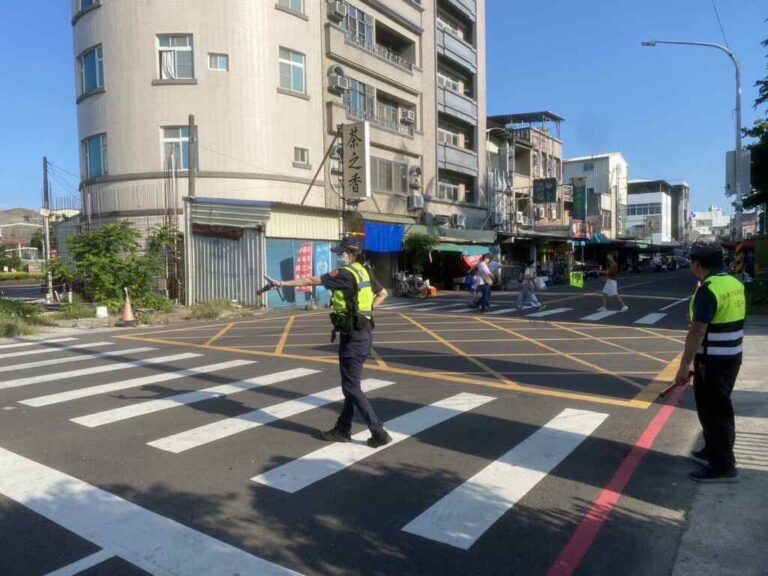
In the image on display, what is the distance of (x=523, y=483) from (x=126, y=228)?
58.8 ft

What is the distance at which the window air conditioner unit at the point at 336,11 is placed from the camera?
2577 cm

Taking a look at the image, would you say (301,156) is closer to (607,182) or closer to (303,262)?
(303,262)

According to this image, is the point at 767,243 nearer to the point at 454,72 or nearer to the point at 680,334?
the point at 680,334

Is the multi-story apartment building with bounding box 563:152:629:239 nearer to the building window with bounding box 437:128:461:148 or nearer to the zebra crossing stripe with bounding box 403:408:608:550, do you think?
the building window with bounding box 437:128:461:148

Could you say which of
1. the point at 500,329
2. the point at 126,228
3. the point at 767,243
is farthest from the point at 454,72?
the point at 500,329

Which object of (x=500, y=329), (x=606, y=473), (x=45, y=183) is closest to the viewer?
(x=606, y=473)

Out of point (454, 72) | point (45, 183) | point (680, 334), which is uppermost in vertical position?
point (454, 72)

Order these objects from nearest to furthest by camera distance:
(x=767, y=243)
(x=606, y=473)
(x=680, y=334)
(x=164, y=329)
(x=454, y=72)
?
(x=606, y=473)
(x=680, y=334)
(x=164, y=329)
(x=767, y=243)
(x=454, y=72)

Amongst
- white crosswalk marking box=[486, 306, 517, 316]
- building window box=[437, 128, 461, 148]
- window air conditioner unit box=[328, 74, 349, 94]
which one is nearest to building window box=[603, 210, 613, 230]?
building window box=[437, 128, 461, 148]

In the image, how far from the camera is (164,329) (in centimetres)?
1595

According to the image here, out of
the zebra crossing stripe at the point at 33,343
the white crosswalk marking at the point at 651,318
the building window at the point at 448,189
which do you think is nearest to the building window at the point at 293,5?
the building window at the point at 448,189

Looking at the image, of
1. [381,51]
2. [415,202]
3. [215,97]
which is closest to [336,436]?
[215,97]

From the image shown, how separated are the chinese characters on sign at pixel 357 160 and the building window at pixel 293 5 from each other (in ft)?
15.8

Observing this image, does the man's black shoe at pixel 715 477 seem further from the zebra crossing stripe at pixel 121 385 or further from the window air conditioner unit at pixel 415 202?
the window air conditioner unit at pixel 415 202
